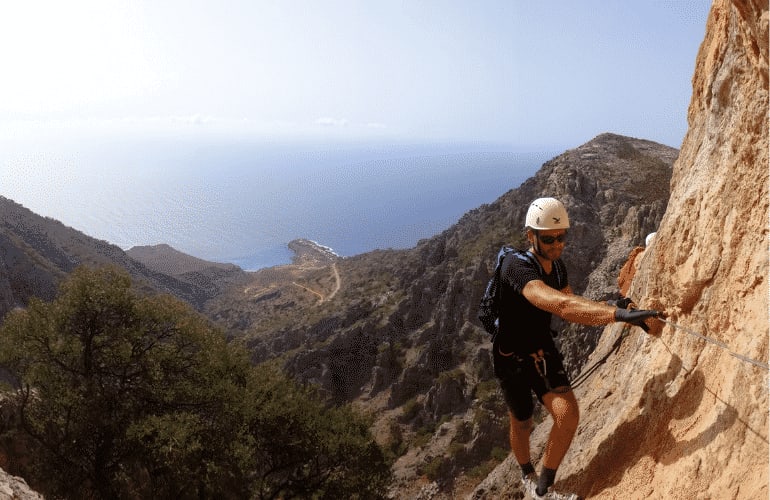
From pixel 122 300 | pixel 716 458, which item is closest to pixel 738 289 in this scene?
pixel 716 458

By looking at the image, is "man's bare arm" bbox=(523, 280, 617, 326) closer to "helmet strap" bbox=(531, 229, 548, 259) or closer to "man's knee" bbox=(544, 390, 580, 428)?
"helmet strap" bbox=(531, 229, 548, 259)

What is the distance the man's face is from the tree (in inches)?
447

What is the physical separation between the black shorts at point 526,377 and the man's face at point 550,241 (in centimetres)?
127

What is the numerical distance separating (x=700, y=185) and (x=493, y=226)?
46.0 meters

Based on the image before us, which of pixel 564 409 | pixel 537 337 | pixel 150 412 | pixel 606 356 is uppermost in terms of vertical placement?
→ pixel 537 337

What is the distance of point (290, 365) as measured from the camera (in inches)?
1709

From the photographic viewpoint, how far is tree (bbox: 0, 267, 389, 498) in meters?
12.7

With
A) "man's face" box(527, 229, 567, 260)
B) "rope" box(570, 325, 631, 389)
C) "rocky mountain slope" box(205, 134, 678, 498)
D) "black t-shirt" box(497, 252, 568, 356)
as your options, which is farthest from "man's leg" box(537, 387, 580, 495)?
"rocky mountain slope" box(205, 134, 678, 498)

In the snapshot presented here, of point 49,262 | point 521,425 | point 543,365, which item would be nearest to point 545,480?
point 521,425

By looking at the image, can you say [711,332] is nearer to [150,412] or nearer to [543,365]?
[543,365]

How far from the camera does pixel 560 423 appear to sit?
5152mm

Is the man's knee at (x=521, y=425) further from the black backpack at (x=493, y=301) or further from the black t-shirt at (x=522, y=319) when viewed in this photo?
the black backpack at (x=493, y=301)

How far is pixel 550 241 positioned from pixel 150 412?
45.7 feet

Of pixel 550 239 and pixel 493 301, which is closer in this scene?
pixel 550 239
